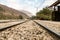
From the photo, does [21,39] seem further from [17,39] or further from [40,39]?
[40,39]

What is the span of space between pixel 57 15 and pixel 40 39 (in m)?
18.6

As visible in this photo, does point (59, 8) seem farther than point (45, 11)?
No

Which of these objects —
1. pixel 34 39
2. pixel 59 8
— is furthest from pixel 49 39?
pixel 59 8

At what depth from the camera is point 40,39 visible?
398 centimetres

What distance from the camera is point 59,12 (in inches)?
869

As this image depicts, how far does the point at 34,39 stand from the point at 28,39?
15 cm

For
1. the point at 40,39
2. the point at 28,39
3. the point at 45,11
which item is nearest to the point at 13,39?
the point at 28,39

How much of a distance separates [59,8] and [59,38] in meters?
18.3

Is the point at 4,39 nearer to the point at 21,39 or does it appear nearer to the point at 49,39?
the point at 21,39

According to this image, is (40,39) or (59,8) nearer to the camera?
(40,39)

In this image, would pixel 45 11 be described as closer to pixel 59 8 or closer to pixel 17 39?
pixel 59 8

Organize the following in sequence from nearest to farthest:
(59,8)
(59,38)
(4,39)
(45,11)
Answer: (59,38) < (4,39) < (59,8) < (45,11)

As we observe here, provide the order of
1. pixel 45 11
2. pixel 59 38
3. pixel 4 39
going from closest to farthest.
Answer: pixel 59 38 < pixel 4 39 < pixel 45 11

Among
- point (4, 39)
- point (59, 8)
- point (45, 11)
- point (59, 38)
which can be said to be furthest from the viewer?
point (45, 11)
